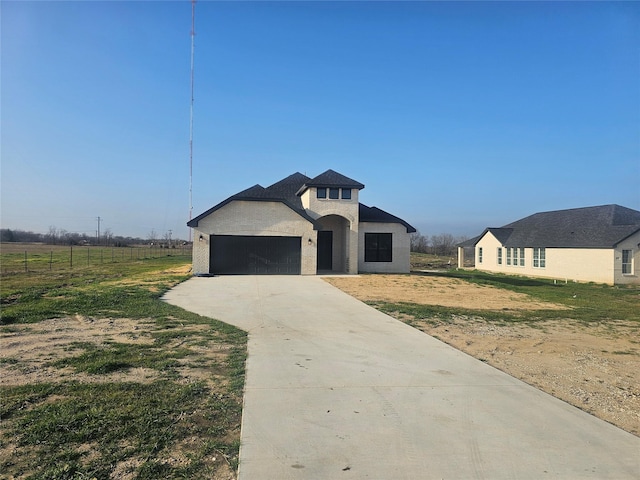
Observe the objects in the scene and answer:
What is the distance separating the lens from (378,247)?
2895 cm

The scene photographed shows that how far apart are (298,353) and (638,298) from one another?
19141 millimetres

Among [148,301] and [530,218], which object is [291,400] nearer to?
[148,301]

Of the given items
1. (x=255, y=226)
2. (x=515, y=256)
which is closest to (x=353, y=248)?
(x=255, y=226)

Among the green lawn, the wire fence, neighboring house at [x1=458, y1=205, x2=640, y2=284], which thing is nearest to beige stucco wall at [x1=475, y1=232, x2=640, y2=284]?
neighboring house at [x1=458, y1=205, x2=640, y2=284]

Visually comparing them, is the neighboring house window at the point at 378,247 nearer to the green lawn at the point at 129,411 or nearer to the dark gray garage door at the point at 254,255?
the dark gray garage door at the point at 254,255

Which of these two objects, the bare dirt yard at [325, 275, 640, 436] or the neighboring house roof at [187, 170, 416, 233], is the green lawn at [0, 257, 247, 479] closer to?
the bare dirt yard at [325, 275, 640, 436]

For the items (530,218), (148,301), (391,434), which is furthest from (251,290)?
(530,218)

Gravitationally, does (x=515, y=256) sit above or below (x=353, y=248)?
below

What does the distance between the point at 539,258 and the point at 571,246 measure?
123 inches

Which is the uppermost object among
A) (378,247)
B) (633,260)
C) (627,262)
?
(378,247)

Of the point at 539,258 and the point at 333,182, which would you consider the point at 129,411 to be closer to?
the point at 333,182

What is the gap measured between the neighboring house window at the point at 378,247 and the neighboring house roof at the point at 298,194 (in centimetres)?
108

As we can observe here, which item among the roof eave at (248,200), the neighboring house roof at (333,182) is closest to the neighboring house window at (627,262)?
the neighboring house roof at (333,182)

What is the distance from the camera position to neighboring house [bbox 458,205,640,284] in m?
26.6
